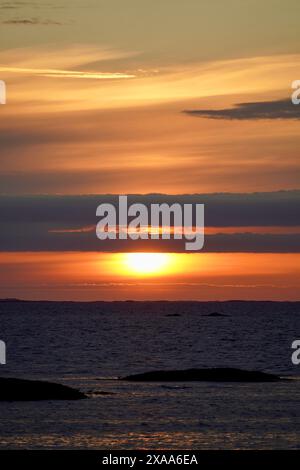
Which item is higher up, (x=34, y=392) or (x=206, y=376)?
(x=206, y=376)

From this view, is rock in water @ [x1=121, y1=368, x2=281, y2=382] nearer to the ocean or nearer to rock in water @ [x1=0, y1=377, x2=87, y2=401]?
the ocean

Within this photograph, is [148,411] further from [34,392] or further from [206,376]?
[206,376]

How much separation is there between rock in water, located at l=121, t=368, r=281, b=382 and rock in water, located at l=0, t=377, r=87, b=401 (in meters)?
13.3

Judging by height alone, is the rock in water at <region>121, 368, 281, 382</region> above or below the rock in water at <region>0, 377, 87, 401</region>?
above

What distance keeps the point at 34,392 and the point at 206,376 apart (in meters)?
18.0

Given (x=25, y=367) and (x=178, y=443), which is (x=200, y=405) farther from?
(x=25, y=367)

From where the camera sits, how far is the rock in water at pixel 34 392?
214ft

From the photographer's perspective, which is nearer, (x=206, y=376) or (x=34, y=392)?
(x=34, y=392)

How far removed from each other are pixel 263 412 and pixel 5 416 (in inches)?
573

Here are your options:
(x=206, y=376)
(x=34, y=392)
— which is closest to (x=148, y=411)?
(x=34, y=392)

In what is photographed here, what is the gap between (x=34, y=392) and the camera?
65875 millimetres

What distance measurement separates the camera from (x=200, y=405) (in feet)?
207

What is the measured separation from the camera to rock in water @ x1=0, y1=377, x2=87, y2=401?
2564 inches

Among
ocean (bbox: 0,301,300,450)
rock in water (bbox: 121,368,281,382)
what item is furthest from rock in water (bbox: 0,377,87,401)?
rock in water (bbox: 121,368,281,382)
